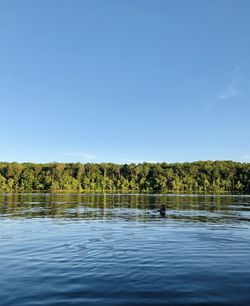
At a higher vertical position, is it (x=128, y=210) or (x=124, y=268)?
(x=128, y=210)

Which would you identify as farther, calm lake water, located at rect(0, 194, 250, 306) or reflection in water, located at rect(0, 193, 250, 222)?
reflection in water, located at rect(0, 193, 250, 222)

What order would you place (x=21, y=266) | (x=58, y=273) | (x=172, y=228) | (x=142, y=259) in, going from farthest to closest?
(x=172, y=228)
(x=142, y=259)
(x=21, y=266)
(x=58, y=273)

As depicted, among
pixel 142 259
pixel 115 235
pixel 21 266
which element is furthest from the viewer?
pixel 115 235

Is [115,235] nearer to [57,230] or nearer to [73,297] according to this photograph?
[57,230]

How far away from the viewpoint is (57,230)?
3628cm

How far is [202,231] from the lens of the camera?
35750mm

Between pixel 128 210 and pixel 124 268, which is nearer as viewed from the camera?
pixel 124 268

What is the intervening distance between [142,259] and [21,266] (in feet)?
23.2

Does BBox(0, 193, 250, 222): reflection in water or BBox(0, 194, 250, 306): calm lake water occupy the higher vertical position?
BBox(0, 193, 250, 222): reflection in water

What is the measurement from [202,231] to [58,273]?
2067cm

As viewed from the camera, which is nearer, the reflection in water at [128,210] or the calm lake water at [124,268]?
the calm lake water at [124,268]

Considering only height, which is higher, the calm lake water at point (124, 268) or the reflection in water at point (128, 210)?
the reflection in water at point (128, 210)

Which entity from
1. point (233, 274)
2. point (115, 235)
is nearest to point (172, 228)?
point (115, 235)

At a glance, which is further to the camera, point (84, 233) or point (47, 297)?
point (84, 233)
